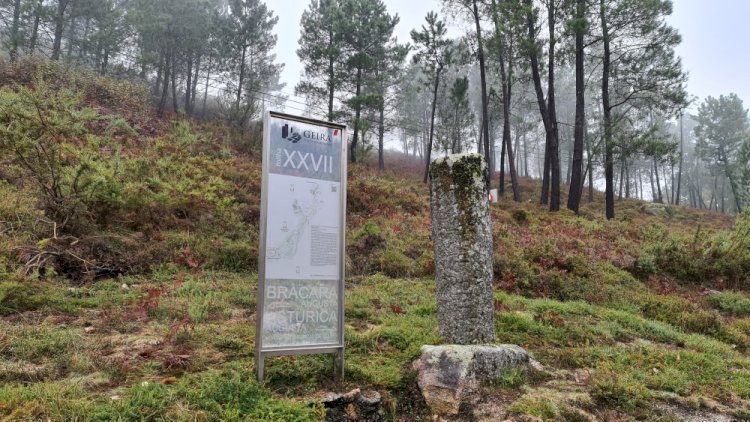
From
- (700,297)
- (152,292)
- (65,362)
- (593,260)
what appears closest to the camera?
(65,362)

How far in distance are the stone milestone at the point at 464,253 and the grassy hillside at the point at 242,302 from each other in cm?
42

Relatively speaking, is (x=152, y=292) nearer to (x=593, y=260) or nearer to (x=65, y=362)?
(x=65, y=362)

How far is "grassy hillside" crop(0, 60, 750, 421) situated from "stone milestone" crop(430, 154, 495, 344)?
0.42m

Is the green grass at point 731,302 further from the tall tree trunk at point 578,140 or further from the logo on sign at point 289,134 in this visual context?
the tall tree trunk at point 578,140

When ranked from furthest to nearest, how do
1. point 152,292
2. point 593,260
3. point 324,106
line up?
point 324,106 → point 593,260 → point 152,292

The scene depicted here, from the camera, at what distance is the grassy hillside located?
3.23 m

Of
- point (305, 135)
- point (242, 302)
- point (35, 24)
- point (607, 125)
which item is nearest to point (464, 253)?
point (305, 135)

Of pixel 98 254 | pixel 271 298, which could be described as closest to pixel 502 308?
pixel 271 298

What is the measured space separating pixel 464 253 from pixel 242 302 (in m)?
3.04

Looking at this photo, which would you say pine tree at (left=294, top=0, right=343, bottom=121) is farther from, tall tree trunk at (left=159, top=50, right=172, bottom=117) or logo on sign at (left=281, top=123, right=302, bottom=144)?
logo on sign at (left=281, top=123, right=302, bottom=144)

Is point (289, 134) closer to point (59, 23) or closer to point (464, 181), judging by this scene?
point (464, 181)

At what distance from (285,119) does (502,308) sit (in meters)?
4.25

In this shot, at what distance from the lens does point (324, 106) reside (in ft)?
85.8

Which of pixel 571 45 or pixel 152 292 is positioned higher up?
pixel 571 45
